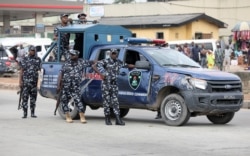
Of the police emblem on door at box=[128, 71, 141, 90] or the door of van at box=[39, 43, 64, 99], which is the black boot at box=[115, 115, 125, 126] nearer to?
the police emblem on door at box=[128, 71, 141, 90]

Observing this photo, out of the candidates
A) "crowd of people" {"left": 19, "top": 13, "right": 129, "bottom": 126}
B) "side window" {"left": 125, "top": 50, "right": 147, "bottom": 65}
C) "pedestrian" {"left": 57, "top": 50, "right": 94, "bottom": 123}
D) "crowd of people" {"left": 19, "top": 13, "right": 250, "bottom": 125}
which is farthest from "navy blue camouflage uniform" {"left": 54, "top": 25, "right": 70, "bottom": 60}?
"side window" {"left": 125, "top": 50, "right": 147, "bottom": 65}

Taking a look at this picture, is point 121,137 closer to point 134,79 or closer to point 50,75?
point 134,79

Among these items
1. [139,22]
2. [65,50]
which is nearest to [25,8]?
[139,22]

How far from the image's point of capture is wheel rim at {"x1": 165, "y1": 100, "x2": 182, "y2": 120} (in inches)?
517

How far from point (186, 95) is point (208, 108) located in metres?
0.52

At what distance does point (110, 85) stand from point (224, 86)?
2403 millimetres

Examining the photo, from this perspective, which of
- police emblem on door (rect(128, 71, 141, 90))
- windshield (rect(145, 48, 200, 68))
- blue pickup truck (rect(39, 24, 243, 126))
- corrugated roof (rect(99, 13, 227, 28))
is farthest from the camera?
corrugated roof (rect(99, 13, 227, 28))

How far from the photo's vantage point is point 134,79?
13.6m

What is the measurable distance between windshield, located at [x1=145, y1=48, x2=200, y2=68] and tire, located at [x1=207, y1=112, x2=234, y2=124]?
120cm

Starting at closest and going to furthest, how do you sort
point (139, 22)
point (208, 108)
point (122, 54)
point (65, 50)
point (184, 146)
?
point (184, 146) < point (208, 108) < point (122, 54) < point (65, 50) < point (139, 22)

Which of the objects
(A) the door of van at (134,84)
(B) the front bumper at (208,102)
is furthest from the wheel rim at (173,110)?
(A) the door of van at (134,84)

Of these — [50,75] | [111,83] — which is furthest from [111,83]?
[50,75]

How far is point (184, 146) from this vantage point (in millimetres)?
10438

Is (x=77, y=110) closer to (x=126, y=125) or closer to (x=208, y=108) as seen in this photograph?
(x=126, y=125)
